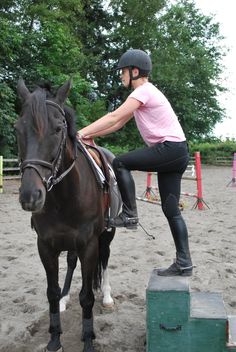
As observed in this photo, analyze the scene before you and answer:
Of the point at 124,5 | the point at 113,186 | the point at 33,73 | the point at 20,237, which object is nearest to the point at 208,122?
the point at 124,5

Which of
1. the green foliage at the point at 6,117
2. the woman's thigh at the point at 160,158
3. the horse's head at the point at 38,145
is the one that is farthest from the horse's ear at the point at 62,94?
the green foliage at the point at 6,117

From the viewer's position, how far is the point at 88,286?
347 centimetres

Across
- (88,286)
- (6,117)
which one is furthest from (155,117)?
(6,117)

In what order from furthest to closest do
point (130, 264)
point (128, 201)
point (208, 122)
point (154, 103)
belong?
point (208, 122)
point (130, 264)
point (128, 201)
point (154, 103)

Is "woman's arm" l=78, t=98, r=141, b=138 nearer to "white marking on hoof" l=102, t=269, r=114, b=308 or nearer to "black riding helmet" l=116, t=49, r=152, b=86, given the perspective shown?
"black riding helmet" l=116, t=49, r=152, b=86

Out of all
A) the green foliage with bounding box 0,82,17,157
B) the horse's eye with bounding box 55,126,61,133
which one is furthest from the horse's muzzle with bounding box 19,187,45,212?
the green foliage with bounding box 0,82,17,157

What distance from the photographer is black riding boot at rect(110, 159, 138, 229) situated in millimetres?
3531

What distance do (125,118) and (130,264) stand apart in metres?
2.93

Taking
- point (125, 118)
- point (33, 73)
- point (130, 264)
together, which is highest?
point (33, 73)

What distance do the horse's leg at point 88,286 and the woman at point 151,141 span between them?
1.39 ft

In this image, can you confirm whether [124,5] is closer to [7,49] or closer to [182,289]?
[7,49]

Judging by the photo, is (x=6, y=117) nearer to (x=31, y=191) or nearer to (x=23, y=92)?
(x=23, y=92)

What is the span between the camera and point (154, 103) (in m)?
3.29

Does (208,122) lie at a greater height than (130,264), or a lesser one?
greater
